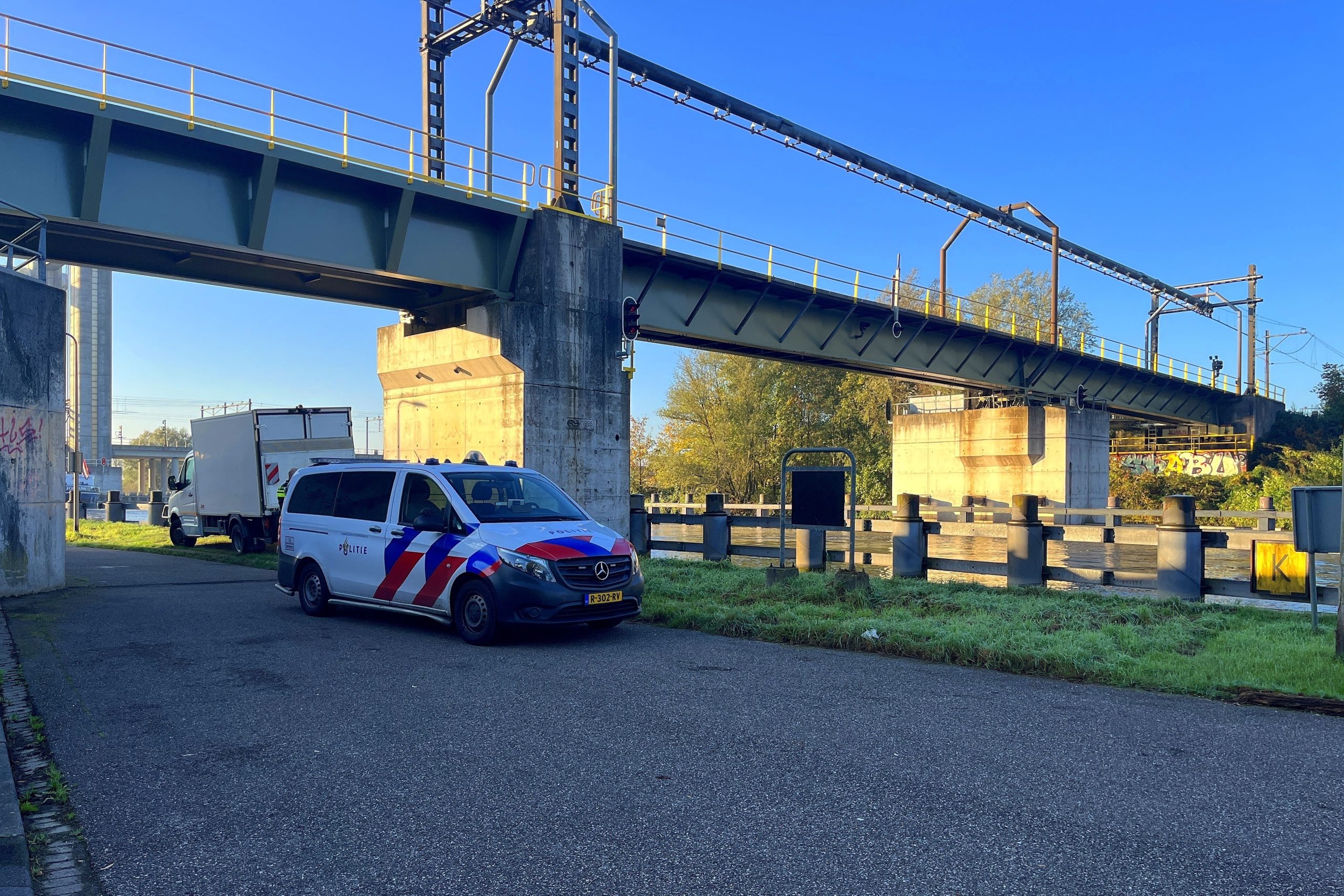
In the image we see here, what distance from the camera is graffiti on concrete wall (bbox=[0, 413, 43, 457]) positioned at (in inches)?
493

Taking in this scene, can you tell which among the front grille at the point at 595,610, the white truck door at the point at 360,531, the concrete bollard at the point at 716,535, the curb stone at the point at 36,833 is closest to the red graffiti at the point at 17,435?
the white truck door at the point at 360,531

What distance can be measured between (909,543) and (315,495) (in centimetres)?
870

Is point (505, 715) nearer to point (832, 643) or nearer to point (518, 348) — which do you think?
point (832, 643)

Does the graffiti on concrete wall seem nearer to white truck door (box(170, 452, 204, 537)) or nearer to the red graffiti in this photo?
the red graffiti

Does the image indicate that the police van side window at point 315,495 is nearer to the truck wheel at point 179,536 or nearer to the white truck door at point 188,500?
the white truck door at point 188,500

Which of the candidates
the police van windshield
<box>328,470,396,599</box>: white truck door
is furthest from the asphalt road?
<box>328,470,396,599</box>: white truck door

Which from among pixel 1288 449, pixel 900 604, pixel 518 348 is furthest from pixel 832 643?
pixel 1288 449

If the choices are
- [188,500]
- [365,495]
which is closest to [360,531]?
[365,495]

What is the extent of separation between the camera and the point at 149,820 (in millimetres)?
4582

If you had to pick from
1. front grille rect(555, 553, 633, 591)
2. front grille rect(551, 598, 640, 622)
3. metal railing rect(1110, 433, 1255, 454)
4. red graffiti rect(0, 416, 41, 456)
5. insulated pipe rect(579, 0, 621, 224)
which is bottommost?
front grille rect(551, 598, 640, 622)

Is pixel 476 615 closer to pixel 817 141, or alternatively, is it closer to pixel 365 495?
pixel 365 495

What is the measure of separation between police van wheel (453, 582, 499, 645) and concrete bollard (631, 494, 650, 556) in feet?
34.8

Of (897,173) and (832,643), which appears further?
(897,173)

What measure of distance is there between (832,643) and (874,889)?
612cm
